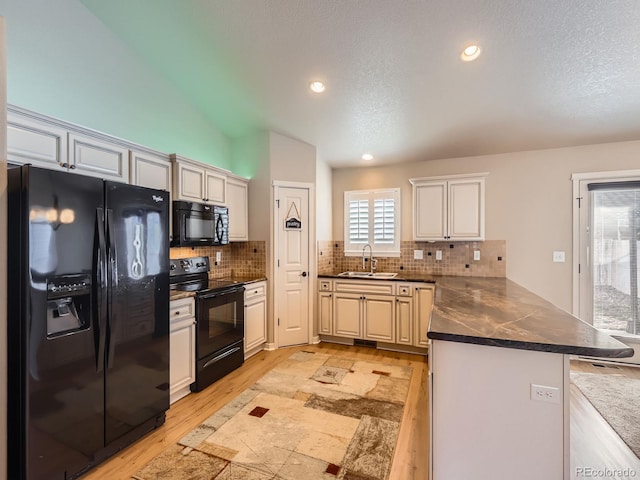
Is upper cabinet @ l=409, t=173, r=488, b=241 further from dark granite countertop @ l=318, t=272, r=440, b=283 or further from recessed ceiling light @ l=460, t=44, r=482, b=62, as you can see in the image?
recessed ceiling light @ l=460, t=44, r=482, b=62

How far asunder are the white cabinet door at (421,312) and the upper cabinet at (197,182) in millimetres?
2579

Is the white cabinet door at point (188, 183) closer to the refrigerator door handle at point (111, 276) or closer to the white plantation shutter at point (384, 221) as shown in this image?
the refrigerator door handle at point (111, 276)

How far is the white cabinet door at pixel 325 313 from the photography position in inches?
164

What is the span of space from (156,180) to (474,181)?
3.48m

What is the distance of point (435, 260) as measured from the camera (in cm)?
421

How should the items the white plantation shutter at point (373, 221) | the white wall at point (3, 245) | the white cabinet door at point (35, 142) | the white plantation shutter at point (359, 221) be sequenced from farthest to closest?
the white plantation shutter at point (359, 221), the white plantation shutter at point (373, 221), the white cabinet door at point (35, 142), the white wall at point (3, 245)

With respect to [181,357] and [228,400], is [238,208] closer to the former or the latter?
[181,357]

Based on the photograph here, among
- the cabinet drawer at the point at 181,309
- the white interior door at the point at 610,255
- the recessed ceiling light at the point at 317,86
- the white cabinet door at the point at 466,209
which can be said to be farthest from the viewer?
the white cabinet door at the point at 466,209

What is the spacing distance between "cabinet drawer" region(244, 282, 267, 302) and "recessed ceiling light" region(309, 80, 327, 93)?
2205 mm

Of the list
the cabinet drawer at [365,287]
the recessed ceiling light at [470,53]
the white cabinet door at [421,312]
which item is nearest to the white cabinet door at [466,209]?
the white cabinet door at [421,312]

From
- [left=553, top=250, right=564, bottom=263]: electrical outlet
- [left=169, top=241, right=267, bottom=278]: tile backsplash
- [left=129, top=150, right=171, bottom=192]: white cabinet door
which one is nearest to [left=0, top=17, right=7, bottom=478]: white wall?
[left=129, top=150, right=171, bottom=192]: white cabinet door

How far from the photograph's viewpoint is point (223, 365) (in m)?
3.11

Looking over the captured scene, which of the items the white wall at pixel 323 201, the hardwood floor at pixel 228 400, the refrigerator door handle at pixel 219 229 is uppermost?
the white wall at pixel 323 201

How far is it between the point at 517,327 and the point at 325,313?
285 centimetres
